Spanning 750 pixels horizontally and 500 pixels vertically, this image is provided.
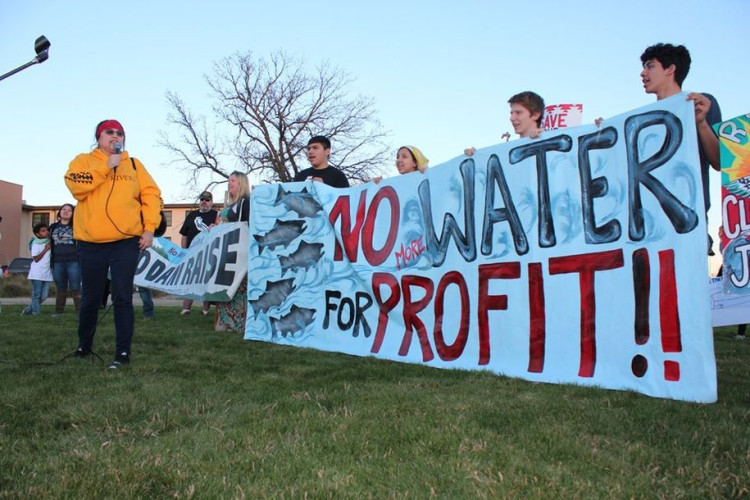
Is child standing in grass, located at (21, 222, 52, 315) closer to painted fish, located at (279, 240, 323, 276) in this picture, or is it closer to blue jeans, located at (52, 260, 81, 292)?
blue jeans, located at (52, 260, 81, 292)

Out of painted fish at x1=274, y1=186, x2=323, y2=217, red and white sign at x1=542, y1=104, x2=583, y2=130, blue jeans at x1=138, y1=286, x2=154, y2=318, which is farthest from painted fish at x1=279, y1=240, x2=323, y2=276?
red and white sign at x1=542, y1=104, x2=583, y2=130

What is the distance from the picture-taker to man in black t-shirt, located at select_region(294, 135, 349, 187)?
650 centimetres

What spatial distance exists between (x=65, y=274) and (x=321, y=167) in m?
5.28

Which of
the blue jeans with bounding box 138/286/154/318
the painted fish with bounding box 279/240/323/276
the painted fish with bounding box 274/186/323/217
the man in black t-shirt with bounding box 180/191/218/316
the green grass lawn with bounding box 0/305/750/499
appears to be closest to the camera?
the green grass lawn with bounding box 0/305/750/499

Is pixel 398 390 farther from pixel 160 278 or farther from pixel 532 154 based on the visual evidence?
pixel 160 278

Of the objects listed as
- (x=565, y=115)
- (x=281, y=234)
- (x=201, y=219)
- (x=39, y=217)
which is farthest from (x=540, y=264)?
(x=39, y=217)

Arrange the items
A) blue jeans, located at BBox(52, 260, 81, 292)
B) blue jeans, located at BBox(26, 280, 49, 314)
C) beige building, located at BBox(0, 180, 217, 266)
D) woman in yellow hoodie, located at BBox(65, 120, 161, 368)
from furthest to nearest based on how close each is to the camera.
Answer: beige building, located at BBox(0, 180, 217, 266)
blue jeans, located at BBox(26, 280, 49, 314)
blue jeans, located at BBox(52, 260, 81, 292)
woman in yellow hoodie, located at BBox(65, 120, 161, 368)

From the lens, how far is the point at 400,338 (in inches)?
195

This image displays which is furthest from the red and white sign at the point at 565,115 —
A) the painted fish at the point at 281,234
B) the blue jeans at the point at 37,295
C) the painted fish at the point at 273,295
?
the blue jeans at the point at 37,295

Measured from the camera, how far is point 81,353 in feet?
15.9

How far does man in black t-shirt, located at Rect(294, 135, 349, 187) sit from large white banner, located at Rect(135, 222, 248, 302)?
4.09ft

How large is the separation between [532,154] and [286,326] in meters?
3.15

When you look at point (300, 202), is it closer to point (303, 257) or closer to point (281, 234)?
point (281, 234)

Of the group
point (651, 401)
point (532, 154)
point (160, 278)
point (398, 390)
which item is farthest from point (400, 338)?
point (160, 278)
